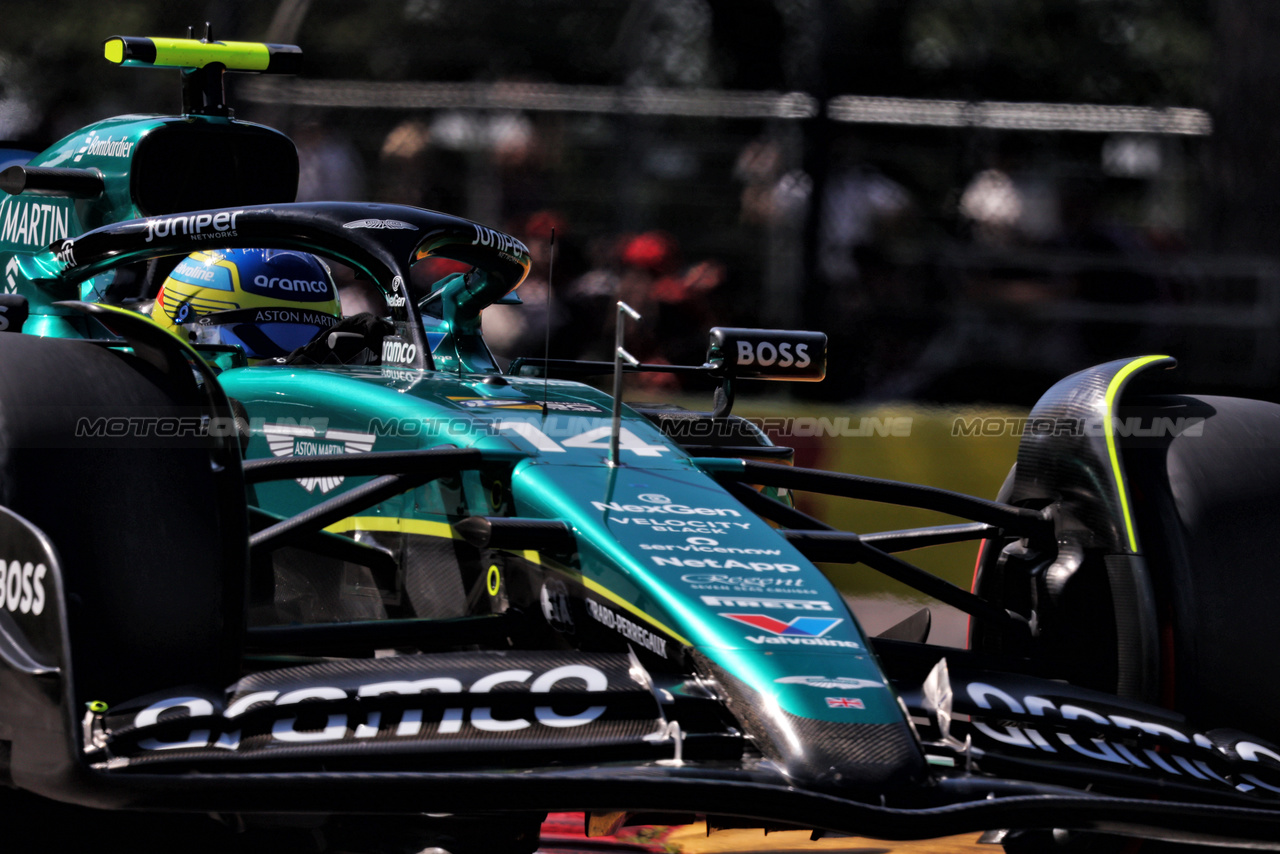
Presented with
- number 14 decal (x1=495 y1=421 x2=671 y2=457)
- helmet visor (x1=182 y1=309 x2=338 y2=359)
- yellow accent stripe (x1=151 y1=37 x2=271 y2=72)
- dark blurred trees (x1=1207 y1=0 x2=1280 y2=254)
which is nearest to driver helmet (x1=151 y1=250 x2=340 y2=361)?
helmet visor (x1=182 y1=309 x2=338 y2=359)

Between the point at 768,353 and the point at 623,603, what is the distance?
1021 millimetres

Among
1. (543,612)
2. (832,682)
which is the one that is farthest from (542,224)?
(832,682)

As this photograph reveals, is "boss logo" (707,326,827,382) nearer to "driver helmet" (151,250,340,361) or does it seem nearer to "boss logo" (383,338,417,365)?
"boss logo" (383,338,417,365)

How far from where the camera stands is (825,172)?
722 centimetres

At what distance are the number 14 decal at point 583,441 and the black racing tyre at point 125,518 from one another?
0.71 meters

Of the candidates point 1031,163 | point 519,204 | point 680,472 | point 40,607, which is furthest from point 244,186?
point 1031,163

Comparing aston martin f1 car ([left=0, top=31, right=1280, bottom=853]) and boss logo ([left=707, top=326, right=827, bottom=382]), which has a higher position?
boss logo ([left=707, top=326, right=827, bottom=382])

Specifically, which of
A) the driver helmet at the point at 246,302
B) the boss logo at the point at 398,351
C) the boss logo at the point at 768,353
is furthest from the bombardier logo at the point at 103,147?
the boss logo at the point at 768,353

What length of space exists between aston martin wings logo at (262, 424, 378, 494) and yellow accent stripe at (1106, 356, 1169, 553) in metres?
1.61

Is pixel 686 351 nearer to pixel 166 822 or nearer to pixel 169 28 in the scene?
pixel 169 28

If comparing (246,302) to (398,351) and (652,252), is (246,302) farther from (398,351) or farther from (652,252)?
(652,252)

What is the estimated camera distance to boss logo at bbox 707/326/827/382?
3.67 meters

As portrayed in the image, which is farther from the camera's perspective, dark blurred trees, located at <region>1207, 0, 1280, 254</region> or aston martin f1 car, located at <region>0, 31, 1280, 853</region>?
dark blurred trees, located at <region>1207, 0, 1280, 254</region>

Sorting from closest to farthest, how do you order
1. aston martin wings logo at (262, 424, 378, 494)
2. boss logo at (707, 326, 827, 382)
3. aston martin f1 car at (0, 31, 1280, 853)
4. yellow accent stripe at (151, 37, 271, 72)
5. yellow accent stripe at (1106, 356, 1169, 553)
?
aston martin f1 car at (0, 31, 1280, 853)
yellow accent stripe at (1106, 356, 1169, 553)
aston martin wings logo at (262, 424, 378, 494)
boss logo at (707, 326, 827, 382)
yellow accent stripe at (151, 37, 271, 72)
